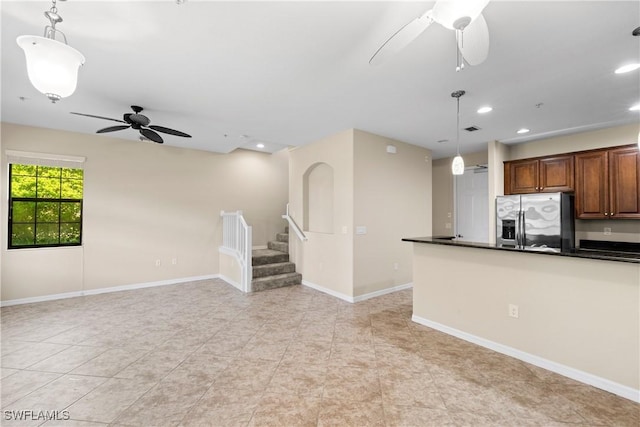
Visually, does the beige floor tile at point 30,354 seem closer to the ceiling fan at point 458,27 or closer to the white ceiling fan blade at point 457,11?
the ceiling fan at point 458,27

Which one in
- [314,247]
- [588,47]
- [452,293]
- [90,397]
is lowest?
[90,397]

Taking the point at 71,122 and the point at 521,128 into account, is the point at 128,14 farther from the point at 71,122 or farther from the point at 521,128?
the point at 521,128

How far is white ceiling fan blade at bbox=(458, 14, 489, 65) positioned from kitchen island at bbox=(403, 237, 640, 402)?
1893mm

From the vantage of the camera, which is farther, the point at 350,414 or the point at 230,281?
the point at 230,281

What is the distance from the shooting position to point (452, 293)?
3.30m

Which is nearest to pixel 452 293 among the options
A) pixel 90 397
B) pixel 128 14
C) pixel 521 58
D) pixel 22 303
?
pixel 521 58

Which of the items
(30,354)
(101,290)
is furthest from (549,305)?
(101,290)

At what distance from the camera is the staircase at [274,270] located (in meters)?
5.12

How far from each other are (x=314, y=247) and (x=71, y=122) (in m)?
4.32

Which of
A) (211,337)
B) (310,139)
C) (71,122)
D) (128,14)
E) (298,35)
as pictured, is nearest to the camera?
(128,14)

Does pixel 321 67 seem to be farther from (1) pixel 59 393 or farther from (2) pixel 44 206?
(2) pixel 44 206

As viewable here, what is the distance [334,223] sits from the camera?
480cm

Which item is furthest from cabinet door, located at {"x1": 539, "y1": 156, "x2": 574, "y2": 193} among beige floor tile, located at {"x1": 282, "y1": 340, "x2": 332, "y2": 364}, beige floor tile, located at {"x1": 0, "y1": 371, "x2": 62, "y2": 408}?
beige floor tile, located at {"x1": 0, "y1": 371, "x2": 62, "y2": 408}
